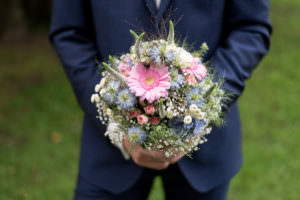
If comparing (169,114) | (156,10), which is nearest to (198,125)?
(169,114)

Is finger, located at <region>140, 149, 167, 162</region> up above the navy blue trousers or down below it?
above

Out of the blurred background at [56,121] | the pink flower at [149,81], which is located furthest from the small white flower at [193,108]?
the blurred background at [56,121]

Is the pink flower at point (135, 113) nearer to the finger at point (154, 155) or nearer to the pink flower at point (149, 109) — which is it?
the pink flower at point (149, 109)

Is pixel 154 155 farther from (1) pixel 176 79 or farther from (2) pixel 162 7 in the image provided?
(2) pixel 162 7

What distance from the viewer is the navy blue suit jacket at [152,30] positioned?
70.9 inches

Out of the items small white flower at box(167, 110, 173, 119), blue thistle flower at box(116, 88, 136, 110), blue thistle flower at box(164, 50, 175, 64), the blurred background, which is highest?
blue thistle flower at box(164, 50, 175, 64)

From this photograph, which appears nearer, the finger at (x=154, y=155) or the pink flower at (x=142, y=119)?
the pink flower at (x=142, y=119)

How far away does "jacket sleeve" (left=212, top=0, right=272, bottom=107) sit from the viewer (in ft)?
6.05

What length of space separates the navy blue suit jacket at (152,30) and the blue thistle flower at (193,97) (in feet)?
1.58

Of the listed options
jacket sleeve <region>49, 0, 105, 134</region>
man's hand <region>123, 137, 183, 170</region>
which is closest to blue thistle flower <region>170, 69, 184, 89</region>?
man's hand <region>123, 137, 183, 170</region>

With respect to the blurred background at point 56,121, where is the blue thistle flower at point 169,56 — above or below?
above

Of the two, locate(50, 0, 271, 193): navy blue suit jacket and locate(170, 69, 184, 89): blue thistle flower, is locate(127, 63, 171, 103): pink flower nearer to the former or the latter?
locate(170, 69, 184, 89): blue thistle flower

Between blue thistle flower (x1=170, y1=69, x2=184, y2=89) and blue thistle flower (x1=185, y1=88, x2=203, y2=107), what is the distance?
0.06 m

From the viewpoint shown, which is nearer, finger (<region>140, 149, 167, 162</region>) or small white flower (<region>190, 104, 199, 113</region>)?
small white flower (<region>190, 104, 199, 113</region>)
